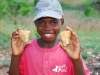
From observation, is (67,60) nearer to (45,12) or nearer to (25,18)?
(45,12)

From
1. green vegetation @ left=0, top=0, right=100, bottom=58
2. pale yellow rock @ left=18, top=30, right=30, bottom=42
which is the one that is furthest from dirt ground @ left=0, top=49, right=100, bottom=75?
pale yellow rock @ left=18, top=30, right=30, bottom=42

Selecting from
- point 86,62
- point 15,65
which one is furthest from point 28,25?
point 15,65

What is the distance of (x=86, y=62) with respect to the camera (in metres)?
5.77

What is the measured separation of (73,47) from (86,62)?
148 inches

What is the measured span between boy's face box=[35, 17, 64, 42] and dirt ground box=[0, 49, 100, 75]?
2.91 m

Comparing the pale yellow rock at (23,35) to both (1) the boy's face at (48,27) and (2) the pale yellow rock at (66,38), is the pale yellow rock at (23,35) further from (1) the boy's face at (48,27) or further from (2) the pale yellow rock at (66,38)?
(2) the pale yellow rock at (66,38)

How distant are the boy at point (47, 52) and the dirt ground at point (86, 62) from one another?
108 inches

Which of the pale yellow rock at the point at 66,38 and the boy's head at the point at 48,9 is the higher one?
the boy's head at the point at 48,9

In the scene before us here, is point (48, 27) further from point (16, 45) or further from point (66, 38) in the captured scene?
point (16, 45)

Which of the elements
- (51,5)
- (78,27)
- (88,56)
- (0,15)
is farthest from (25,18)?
(51,5)

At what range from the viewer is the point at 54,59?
86.7 inches

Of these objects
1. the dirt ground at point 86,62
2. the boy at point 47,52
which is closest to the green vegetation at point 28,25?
the dirt ground at point 86,62

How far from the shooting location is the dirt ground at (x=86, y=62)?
199 inches

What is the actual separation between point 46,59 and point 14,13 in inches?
510
